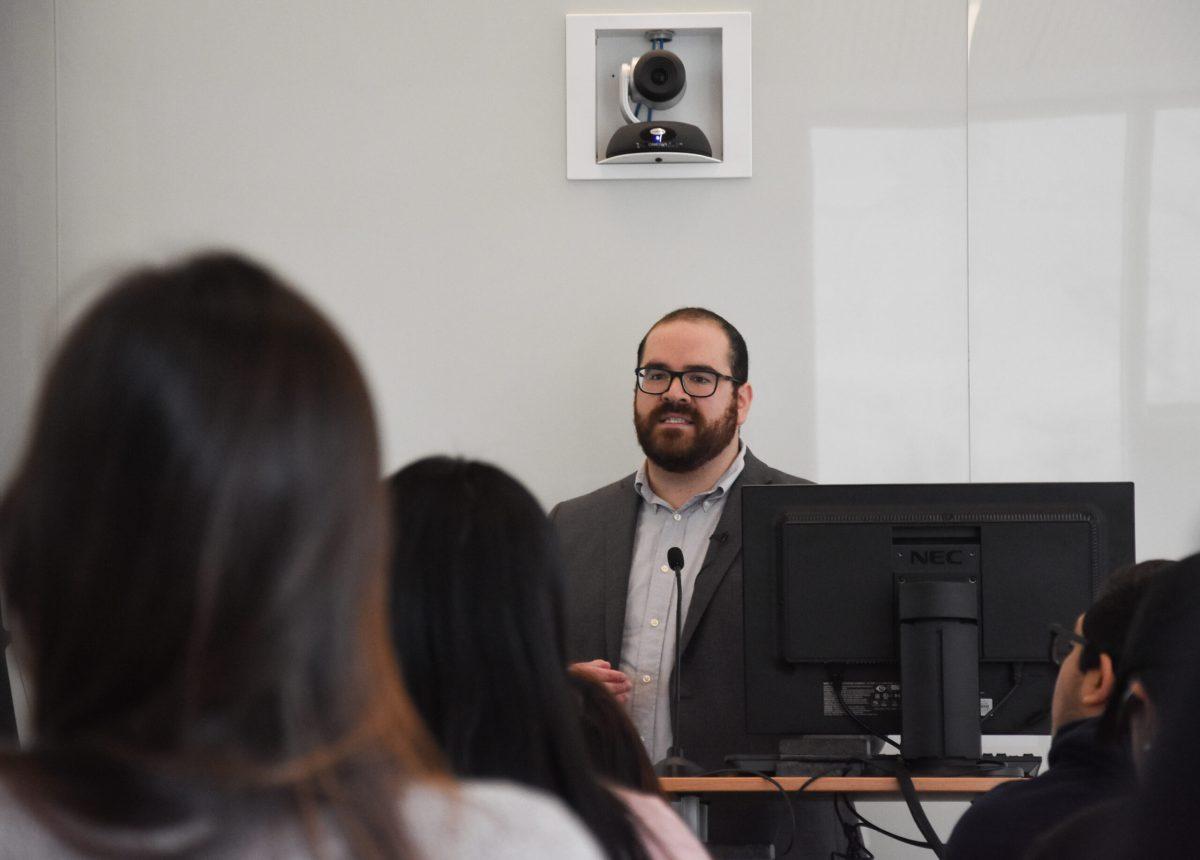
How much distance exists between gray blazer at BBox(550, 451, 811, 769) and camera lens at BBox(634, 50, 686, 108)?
105 centimetres

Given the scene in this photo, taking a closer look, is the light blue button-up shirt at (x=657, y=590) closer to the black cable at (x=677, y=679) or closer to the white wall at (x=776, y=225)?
the black cable at (x=677, y=679)

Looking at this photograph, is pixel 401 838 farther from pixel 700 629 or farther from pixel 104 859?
pixel 700 629

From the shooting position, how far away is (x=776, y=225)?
410 centimetres

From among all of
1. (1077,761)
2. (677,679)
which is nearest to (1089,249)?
(677,679)

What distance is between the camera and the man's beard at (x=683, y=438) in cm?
367

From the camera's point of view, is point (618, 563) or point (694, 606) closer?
point (694, 606)

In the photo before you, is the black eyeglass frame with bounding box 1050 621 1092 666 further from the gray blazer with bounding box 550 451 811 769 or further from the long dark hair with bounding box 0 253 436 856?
the long dark hair with bounding box 0 253 436 856

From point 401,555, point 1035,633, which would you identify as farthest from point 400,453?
point 401,555

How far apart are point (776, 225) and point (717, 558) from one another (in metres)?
1.09

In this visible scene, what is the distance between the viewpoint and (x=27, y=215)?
421cm

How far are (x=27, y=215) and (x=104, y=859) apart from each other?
3836 millimetres

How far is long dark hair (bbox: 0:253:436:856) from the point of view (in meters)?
0.74

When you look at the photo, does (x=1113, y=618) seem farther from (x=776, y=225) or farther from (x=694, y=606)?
(x=776, y=225)

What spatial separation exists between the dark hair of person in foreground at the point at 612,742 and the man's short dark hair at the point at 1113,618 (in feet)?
2.00
